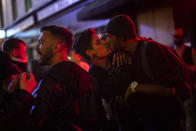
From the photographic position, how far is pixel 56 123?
2.37 meters

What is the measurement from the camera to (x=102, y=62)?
3705 mm

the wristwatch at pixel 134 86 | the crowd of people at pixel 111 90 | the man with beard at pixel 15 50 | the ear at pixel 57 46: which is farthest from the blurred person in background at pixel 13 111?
the man with beard at pixel 15 50

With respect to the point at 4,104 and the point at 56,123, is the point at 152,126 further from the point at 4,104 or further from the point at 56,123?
the point at 4,104

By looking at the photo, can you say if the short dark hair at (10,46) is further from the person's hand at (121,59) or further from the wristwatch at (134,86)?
the wristwatch at (134,86)

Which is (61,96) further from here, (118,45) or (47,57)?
(118,45)

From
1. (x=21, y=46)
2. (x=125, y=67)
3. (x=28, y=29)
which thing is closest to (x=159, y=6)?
(x=21, y=46)

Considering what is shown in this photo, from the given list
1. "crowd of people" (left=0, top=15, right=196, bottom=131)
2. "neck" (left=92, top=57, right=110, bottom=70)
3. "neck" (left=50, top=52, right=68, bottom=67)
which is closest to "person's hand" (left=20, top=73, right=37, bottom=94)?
"crowd of people" (left=0, top=15, right=196, bottom=131)

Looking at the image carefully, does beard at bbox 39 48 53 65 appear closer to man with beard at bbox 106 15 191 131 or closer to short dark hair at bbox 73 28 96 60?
man with beard at bbox 106 15 191 131

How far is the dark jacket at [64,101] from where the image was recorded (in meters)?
2.30

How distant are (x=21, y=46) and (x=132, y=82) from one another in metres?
2.66

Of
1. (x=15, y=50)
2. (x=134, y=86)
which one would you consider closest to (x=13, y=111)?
(x=134, y=86)

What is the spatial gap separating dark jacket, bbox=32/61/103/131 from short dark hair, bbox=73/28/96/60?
122cm

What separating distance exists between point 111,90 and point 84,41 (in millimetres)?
1194

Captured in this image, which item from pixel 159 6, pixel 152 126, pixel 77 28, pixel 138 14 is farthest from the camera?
pixel 77 28
